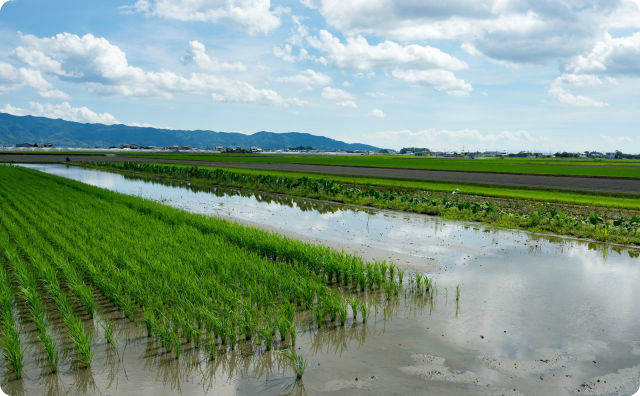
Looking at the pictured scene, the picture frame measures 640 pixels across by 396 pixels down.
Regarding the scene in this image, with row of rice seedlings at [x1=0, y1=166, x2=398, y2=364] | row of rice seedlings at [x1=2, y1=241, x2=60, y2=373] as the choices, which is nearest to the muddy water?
row of rice seedlings at [x1=2, y1=241, x2=60, y2=373]

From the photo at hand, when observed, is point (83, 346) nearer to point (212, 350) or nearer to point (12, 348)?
point (12, 348)

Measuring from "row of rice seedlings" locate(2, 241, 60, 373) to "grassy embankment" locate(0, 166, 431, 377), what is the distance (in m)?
0.02

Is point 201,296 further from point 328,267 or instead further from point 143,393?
point 328,267

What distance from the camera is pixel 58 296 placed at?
276 inches

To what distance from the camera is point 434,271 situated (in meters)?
10.2

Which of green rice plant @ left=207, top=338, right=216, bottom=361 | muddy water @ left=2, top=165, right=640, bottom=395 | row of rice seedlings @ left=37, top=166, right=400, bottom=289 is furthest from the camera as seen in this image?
row of rice seedlings @ left=37, top=166, right=400, bottom=289

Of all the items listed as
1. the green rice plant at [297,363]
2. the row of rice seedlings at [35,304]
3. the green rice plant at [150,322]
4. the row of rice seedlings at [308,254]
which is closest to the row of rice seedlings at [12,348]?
the row of rice seedlings at [35,304]

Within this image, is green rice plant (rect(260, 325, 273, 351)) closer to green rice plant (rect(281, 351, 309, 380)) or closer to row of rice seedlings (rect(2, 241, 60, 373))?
green rice plant (rect(281, 351, 309, 380))

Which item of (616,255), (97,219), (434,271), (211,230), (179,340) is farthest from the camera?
(97,219)

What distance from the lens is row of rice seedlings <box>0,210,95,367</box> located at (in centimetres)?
542

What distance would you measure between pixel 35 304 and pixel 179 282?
2329 millimetres

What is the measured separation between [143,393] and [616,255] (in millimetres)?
13128

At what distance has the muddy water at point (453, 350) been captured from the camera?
200 inches

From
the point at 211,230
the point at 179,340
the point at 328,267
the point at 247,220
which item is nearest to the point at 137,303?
the point at 179,340
